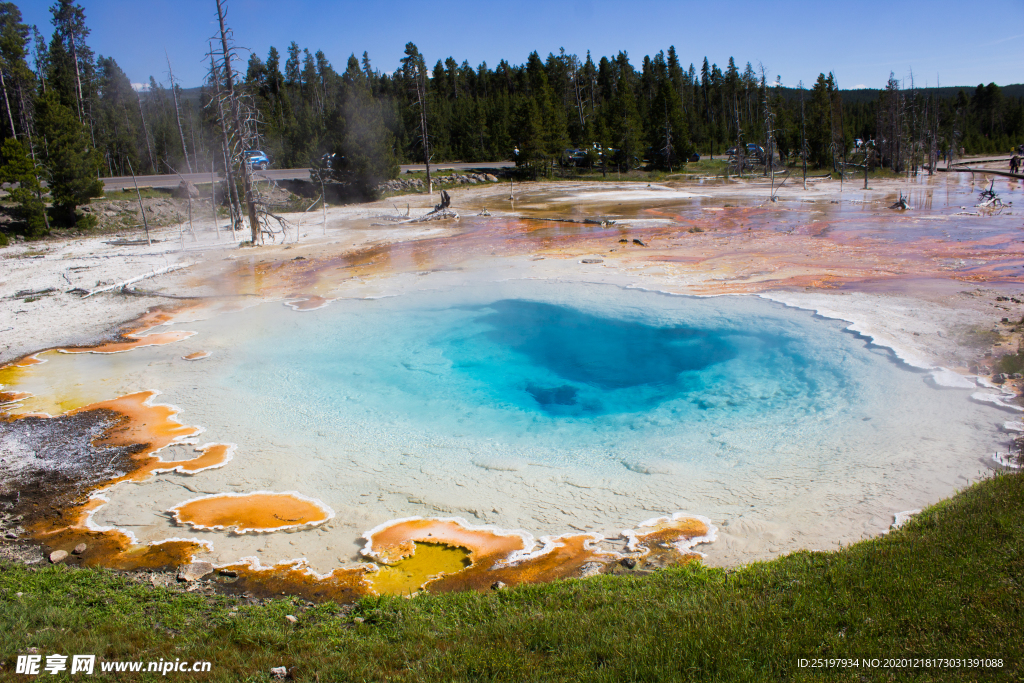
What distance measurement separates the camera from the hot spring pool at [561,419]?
586cm

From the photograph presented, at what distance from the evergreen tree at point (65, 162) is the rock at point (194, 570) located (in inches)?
952

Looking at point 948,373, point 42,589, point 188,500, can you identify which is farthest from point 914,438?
point 42,589

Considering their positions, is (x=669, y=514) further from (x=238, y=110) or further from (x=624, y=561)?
(x=238, y=110)

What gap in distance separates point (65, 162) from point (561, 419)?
2414 centimetres

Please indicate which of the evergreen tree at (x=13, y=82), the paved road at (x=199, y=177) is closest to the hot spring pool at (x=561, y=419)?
the paved road at (x=199, y=177)

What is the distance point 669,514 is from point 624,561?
99 cm

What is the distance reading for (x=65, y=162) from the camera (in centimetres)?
2350

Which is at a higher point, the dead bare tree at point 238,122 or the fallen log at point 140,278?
the dead bare tree at point 238,122

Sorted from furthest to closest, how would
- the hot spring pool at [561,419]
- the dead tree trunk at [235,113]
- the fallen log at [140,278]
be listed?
the dead tree trunk at [235,113]
the fallen log at [140,278]
the hot spring pool at [561,419]

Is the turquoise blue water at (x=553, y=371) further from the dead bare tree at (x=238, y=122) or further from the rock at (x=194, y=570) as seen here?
the dead bare tree at (x=238, y=122)

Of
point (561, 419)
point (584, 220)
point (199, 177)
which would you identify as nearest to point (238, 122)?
point (584, 220)

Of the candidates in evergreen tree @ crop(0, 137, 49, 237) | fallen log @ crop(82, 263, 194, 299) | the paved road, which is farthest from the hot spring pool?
the paved road

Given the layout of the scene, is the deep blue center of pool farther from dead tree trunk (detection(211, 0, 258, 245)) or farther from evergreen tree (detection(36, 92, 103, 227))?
evergreen tree (detection(36, 92, 103, 227))

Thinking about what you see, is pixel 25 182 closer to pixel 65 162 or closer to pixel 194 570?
pixel 65 162
